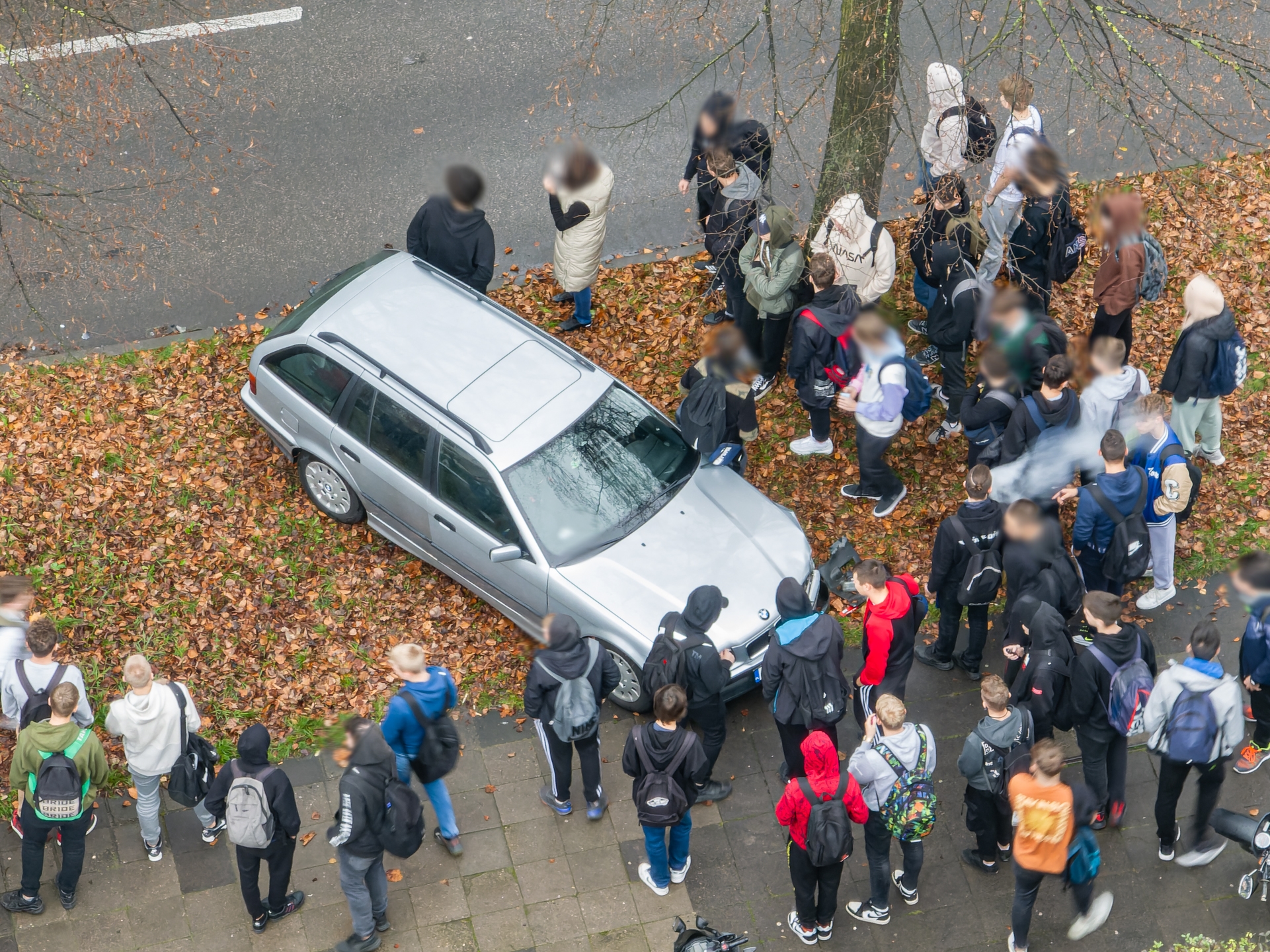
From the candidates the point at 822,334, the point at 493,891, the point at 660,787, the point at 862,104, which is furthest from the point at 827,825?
the point at 862,104

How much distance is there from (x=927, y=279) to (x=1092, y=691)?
408 cm

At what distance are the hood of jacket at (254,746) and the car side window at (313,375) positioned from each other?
3304 mm

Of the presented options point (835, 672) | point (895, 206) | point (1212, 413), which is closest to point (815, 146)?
point (895, 206)

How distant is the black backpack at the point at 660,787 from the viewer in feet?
25.0

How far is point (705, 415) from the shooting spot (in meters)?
9.83

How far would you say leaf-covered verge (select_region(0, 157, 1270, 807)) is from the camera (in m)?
9.77

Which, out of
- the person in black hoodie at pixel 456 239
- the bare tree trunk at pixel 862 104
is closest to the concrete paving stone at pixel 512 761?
the person in black hoodie at pixel 456 239

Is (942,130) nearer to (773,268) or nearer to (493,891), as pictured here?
(773,268)

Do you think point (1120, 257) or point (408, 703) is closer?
point (408, 703)

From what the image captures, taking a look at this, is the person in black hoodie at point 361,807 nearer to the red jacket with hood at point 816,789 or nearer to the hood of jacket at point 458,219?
the red jacket with hood at point 816,789

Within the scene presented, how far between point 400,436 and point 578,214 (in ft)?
9.34

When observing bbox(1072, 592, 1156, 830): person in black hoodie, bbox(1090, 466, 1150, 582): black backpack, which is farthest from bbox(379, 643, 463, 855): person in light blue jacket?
bbox(1090, 466, 1150, 582): black backpack

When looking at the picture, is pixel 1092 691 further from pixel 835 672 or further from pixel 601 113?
pixel 601 113

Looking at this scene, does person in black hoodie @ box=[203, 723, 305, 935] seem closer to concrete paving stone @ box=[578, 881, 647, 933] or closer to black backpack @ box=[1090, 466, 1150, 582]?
concrete paving stone @ box=[578, 881, 647, 933]
